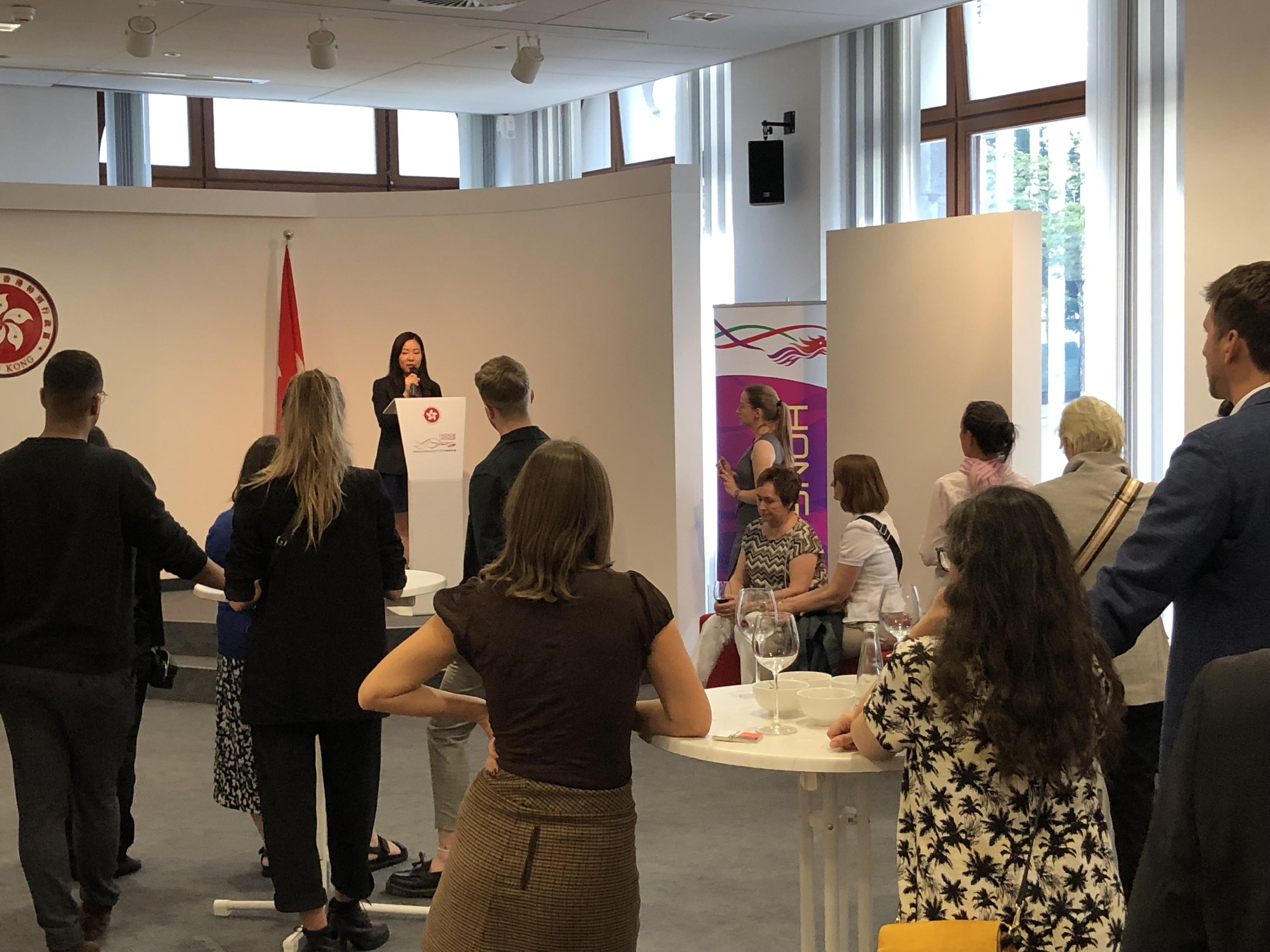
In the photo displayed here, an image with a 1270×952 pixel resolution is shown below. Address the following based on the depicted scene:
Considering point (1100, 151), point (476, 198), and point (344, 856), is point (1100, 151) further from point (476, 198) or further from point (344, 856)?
point (344, 856)

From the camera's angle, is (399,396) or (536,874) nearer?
(536,874)

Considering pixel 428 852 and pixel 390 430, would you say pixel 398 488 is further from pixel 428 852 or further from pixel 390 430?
pixel 428 852

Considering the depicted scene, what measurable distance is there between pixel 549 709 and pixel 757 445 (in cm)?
448

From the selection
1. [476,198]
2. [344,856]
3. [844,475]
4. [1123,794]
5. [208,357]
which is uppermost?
[476,198]

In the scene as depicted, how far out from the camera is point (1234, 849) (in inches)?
30.8

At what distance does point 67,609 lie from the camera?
10.6ft

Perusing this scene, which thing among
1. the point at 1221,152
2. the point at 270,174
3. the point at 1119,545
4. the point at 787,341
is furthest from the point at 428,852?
the point at 270,174

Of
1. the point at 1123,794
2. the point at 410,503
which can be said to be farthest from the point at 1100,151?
the point at 1123,794

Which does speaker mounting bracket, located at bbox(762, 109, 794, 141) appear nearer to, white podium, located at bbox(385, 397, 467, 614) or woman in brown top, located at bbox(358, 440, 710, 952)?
white podium, located at bbox(385, 397, 467, 614)

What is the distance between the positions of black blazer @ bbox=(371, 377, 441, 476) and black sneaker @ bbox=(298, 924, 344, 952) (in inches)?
162

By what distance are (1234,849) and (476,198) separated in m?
7.62

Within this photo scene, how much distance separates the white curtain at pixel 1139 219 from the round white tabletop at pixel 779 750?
486cm

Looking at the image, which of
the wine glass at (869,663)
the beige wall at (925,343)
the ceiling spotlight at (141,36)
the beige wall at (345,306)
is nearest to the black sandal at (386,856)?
the wine glass at (869,663)

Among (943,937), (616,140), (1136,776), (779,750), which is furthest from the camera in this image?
(616,140)
